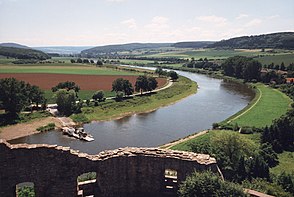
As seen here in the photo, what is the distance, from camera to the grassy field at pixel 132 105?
162ft

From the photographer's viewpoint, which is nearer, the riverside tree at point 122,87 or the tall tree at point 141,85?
the riverside tree at point 122,87

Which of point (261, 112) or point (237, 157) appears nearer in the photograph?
point (237, 157)

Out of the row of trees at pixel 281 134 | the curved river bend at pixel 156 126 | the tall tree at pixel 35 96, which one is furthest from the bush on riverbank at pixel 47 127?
the row of trees at pixel 281 134

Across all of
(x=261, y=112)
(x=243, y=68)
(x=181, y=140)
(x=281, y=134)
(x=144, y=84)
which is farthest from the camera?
(x=243, y=68)

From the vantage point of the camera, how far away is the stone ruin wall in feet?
56.5

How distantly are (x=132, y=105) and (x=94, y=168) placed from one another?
3795cm

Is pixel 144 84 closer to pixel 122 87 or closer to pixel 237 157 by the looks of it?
pixel 122 87

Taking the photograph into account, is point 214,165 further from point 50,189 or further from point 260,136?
point 260,136

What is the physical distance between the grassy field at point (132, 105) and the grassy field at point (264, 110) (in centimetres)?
1546

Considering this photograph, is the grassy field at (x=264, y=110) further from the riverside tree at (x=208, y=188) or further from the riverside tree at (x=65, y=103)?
the riverside tree at (x=208, y=188)

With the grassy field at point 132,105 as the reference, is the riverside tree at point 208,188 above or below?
above

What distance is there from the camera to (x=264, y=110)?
5053 cm

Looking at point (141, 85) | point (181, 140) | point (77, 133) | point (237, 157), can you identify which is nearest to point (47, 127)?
point (77, 133)

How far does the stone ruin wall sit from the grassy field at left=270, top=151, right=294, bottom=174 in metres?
12.0
